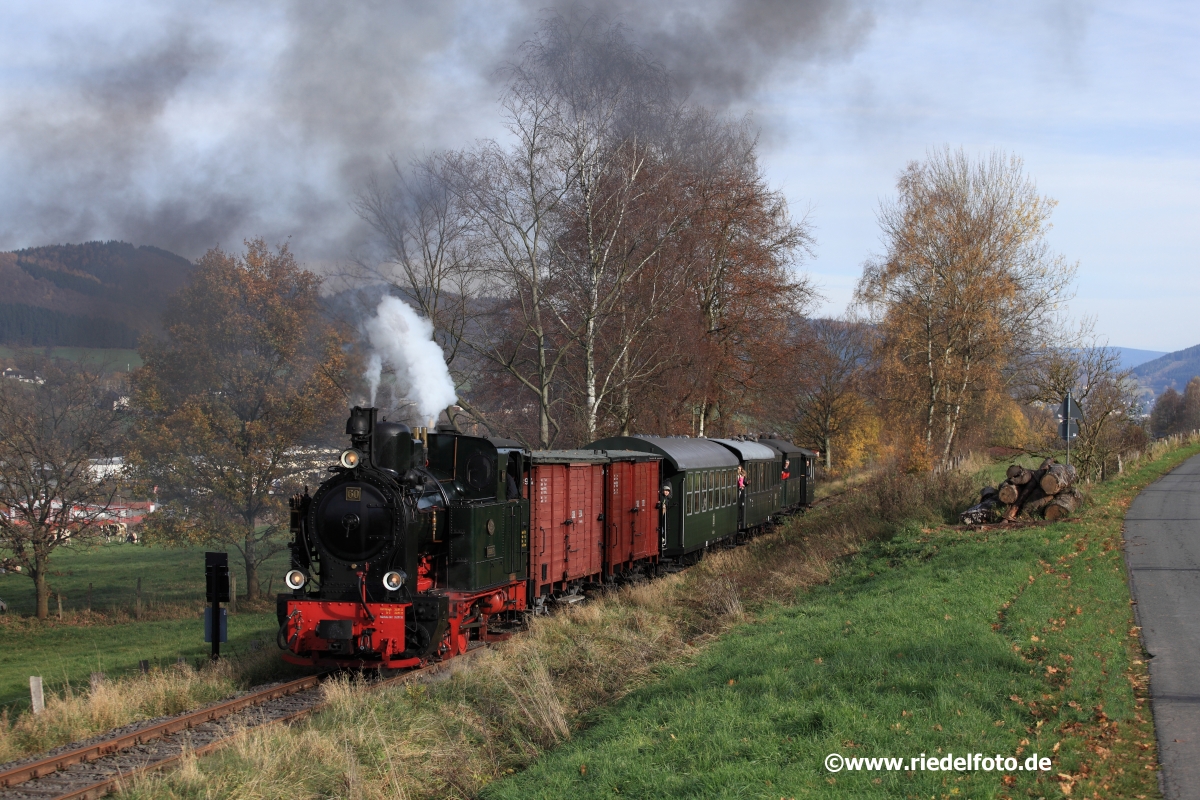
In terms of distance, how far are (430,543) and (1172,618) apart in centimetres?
849

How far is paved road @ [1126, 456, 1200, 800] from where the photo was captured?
6014 mm

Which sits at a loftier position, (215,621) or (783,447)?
(783,447)

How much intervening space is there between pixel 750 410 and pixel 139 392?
20.1 metres

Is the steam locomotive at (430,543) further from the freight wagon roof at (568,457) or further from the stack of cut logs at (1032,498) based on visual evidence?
the stack of cut logs at (1032,498)

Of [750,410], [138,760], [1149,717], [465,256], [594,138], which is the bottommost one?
[138,760]

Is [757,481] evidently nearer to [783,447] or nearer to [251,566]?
[783,447]

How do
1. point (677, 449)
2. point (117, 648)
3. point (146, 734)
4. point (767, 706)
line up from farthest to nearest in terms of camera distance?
1. point (117, 648)
2. point (677, 449)
3. point (146, 734)
4. point (767, 706)

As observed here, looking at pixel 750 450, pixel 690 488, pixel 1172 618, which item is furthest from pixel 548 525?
pixel 750 450

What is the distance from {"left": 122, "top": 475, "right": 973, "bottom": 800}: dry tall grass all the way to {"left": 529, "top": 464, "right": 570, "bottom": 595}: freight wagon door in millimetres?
641

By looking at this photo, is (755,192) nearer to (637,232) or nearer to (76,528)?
(637,232)

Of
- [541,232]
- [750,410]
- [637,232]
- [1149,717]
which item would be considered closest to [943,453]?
[750,410]

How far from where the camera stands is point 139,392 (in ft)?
76.1

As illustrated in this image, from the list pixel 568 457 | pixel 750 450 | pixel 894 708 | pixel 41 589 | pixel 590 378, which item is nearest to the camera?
pixel 894 708

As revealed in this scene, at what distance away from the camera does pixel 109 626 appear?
74.0 ft
